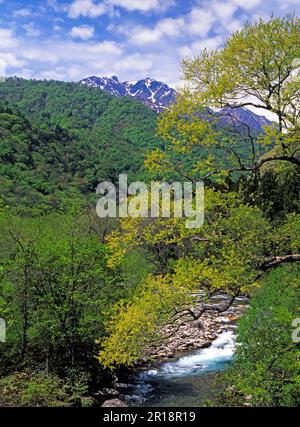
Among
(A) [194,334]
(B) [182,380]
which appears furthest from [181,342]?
(B) [182,380]

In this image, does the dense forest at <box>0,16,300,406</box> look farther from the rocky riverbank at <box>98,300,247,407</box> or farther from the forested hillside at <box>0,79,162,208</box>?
the forested hillside at <box>0,79,162,208</box>

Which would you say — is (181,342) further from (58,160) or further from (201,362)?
(58,160)

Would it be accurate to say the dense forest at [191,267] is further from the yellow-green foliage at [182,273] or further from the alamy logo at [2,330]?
the alamy logo at [2,330]

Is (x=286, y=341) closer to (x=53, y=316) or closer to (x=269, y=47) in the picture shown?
(x=269, y=47)

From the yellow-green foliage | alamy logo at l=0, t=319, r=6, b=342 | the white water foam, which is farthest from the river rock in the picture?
the yellow-green foliage

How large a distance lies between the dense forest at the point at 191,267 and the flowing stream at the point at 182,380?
1231 millimetres

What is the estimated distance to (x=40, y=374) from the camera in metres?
18.5

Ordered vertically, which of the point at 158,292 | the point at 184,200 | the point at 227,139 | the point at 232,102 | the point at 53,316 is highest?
the point at 232,102

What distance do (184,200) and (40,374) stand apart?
40.1 ft

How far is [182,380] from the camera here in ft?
72.2

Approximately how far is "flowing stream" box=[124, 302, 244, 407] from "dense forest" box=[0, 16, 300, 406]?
4.04ft

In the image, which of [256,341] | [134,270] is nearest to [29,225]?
[134,270]

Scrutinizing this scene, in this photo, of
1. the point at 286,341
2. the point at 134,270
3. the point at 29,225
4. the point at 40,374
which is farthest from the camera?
the point at 134,270

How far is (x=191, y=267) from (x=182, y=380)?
14.4 m
